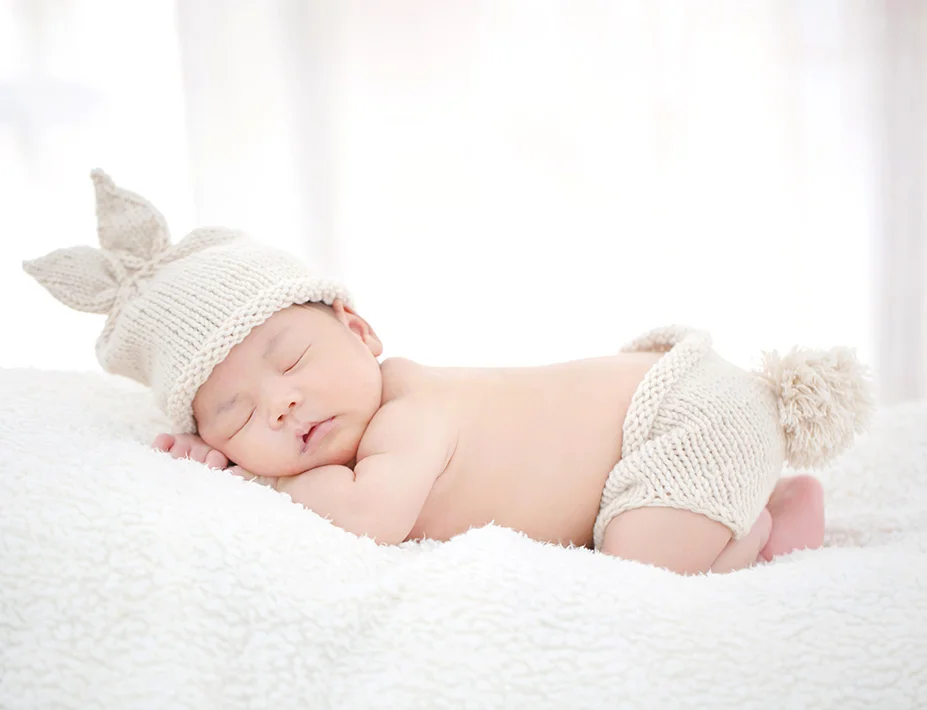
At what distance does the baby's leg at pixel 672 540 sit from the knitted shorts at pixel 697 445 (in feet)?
0.04

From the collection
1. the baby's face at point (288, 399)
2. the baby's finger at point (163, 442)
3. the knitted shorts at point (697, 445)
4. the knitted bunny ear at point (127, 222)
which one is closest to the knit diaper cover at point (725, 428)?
the knitted shorts at point (697, 445)

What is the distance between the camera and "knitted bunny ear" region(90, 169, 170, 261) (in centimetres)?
127

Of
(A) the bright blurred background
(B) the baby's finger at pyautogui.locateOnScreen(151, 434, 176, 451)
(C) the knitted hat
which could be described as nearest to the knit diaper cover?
(C) the knitted hat

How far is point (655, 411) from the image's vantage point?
48.1 inches

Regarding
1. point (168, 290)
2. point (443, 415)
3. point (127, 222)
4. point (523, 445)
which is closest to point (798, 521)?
point (523, 445)

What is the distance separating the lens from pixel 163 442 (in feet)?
3.82

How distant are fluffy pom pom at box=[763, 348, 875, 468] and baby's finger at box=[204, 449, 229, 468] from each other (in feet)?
2.68

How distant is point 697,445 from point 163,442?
74cm

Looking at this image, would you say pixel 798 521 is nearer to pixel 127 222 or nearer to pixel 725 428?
pixel 725 428

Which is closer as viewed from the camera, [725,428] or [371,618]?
[371,618]

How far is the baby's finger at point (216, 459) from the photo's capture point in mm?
1146

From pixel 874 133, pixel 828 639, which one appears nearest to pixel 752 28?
pixel 874 133

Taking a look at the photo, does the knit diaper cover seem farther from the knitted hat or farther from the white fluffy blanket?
the knitted hat

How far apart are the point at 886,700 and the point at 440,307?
163cm
